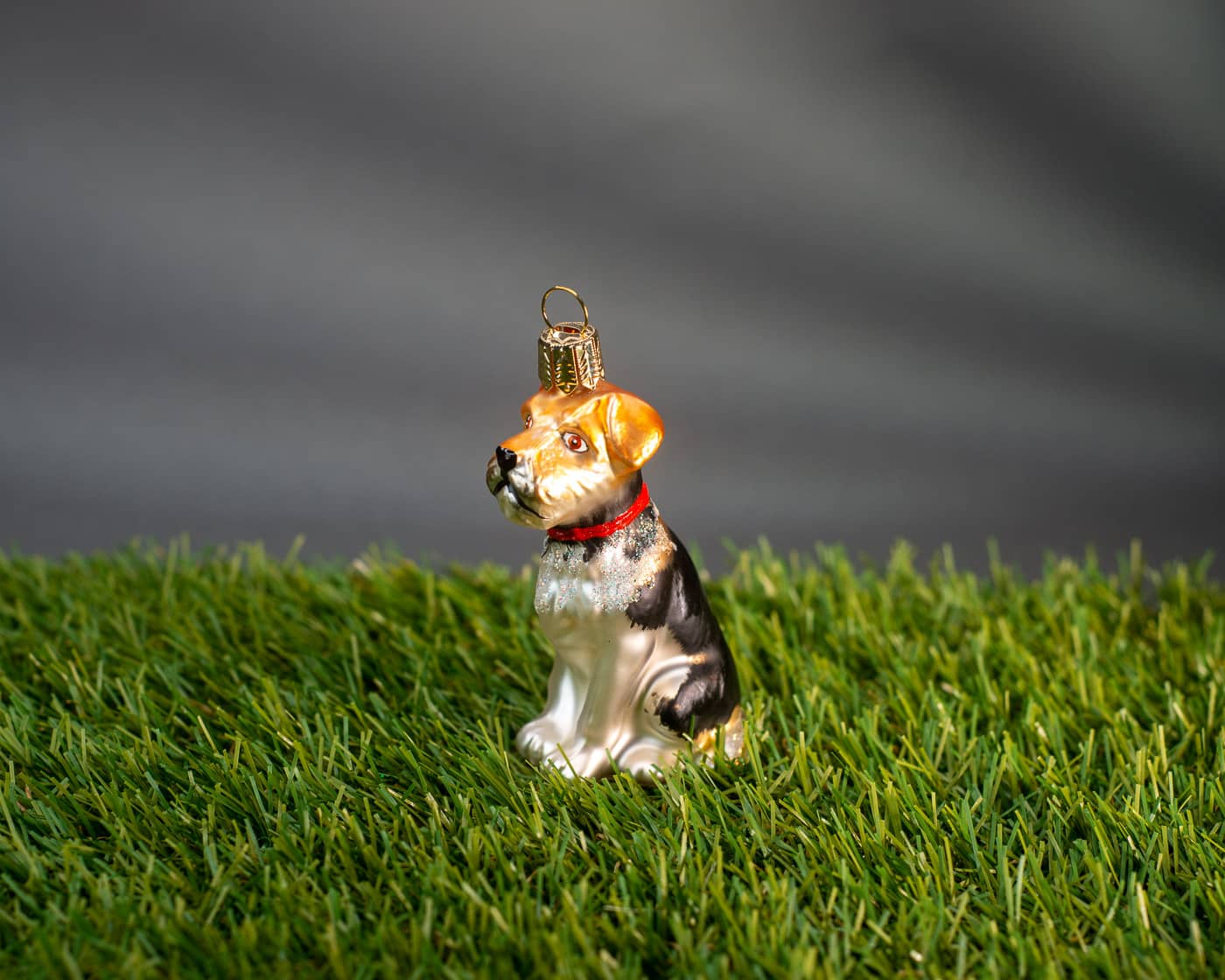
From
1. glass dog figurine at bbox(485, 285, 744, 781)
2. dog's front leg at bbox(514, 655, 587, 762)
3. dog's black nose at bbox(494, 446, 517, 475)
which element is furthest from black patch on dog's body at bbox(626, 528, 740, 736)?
dog's black nose at bbox(494, 446, 517, 475)

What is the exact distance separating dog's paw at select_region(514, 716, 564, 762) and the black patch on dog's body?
6.8 inches

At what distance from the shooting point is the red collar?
1718 millimetres

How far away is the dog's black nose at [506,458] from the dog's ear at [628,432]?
0.41 feet

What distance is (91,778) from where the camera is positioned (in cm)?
183

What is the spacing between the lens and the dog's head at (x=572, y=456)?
1626mm

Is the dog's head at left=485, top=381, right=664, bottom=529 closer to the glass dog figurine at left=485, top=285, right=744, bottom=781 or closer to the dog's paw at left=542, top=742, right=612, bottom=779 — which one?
the glass dog figurine at left=485, top=285, right=744, bottom=781

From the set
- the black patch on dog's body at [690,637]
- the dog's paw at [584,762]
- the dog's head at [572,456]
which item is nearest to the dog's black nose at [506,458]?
the dog's head at [572,456]

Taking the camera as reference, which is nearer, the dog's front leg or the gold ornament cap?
the gold ornament cap

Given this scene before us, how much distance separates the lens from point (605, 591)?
5.63 ft

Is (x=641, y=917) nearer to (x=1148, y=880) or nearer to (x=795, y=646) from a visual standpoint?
(x=1148, y=880)

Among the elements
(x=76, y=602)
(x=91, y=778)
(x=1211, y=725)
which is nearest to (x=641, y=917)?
(x=91, y=778)

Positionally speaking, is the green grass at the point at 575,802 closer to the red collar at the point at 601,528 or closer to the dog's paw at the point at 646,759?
the dog's paw at the point at 646,759

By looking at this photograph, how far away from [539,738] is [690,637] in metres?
0.27

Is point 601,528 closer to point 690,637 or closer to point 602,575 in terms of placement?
point 602,575
